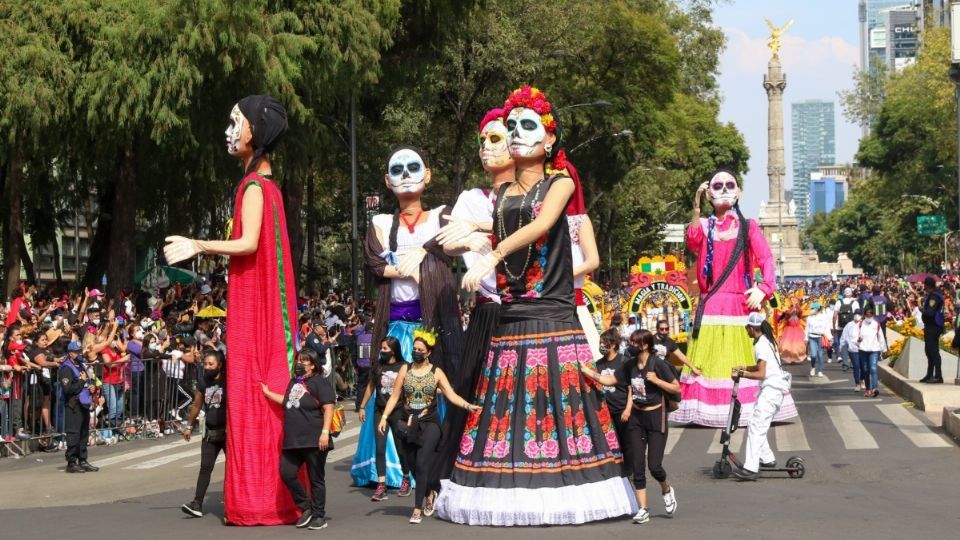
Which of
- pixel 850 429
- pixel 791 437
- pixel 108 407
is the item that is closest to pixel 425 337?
pixel 791 437

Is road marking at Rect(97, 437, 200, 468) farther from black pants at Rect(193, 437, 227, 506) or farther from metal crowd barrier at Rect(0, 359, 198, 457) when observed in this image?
black pants at Rect(193, 437, 227, 506)

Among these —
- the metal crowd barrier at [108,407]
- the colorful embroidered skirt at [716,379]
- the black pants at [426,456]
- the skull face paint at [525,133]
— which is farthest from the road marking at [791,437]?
the metal crowd barrier at [108,407]

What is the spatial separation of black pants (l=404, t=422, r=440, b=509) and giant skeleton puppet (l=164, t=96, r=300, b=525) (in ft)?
2.98

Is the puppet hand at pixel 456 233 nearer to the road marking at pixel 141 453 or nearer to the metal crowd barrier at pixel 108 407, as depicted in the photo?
the road marking at pixel 141 453

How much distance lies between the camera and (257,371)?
33.3ft

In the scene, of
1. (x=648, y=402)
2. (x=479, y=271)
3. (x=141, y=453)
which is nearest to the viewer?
(x=479, y=271)

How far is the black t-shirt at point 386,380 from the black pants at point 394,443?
179 mm

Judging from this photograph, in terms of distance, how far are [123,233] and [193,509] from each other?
17.3 m

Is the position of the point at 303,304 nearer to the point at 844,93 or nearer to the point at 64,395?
the point at 64,395

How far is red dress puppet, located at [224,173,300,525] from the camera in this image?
396 inches

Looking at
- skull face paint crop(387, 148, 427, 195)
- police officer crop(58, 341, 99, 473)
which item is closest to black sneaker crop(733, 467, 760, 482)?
skull face paint crop(387, 148, 427, 195)

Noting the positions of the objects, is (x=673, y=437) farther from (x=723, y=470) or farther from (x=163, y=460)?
(x=163, y=460)

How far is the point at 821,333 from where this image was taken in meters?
29.1

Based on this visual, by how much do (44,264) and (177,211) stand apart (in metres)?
38.2
